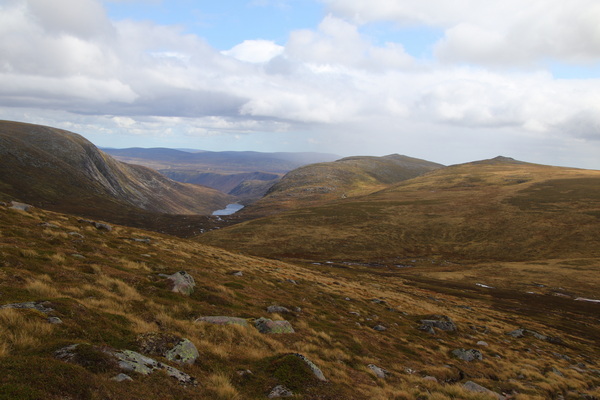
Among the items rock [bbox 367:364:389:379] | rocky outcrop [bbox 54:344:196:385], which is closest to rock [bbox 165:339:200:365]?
rocky outcrop [bbox 54:344:196:385]

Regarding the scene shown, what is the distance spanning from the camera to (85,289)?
46.3 ft

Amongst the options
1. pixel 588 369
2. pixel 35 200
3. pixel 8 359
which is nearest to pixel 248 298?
pixel 8 359

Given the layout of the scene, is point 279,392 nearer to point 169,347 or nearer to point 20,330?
point 169,347

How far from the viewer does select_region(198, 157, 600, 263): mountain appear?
94125mm

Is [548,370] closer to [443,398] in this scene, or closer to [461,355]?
[461,355]

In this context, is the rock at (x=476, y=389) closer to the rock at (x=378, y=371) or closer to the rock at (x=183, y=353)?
the rock at (x=378, y=371)

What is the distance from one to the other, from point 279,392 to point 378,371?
7.51 metres

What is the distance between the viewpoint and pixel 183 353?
34.8 feet

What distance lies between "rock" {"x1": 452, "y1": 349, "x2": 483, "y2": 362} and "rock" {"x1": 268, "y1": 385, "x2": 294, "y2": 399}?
17715mm

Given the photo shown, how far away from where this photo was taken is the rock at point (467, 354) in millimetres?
22120

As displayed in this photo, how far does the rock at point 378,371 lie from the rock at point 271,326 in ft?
15.3

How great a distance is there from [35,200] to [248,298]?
169554 millimetres

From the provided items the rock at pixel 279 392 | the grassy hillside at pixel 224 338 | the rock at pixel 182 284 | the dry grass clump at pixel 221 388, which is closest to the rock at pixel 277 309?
the grassy hillside at pixel 224 338

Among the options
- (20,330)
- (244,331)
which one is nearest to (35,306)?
(20,330)
